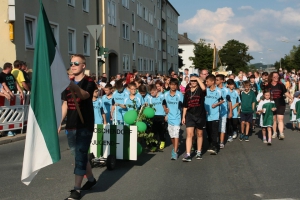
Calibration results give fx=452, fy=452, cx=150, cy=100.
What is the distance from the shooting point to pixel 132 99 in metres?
10.7

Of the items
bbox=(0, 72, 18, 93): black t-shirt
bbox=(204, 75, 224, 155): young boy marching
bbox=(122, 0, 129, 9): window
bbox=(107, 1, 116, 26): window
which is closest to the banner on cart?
bbox=(204, 75, 224, 155): young boy marching

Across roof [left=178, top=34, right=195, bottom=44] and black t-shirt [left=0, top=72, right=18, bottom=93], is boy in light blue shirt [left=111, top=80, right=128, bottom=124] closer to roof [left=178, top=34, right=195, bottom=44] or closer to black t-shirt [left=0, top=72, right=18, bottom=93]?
black t-shirt [left=0, top=72, right=18, bottom=93]

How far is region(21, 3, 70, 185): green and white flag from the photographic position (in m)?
5.38

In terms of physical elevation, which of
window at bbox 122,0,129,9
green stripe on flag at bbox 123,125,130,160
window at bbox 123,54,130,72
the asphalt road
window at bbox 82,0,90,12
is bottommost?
the asphalt road

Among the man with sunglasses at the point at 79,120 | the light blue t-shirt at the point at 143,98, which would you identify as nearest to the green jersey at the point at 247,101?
the light blue t-shirt at the point at 143,98

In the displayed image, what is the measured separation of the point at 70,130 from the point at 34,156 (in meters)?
0.95

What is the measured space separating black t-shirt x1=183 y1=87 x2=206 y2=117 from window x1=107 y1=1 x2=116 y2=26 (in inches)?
1031

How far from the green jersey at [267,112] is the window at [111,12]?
79.1 ft

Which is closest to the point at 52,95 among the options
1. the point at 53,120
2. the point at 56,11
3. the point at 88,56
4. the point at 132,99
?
the point at 53,120

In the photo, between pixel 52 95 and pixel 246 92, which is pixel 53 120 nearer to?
pixel 52 95

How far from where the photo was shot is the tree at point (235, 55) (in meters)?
129

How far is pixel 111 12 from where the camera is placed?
35438 mm

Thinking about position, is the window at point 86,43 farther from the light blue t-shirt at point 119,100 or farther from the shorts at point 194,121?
the shorts at point 194,121

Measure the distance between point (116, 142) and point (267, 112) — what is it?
4933 mm
